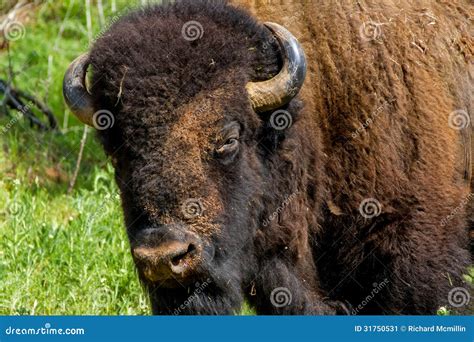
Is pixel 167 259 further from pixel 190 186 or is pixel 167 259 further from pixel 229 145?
pixel 229 145

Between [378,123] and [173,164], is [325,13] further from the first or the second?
[173,164]

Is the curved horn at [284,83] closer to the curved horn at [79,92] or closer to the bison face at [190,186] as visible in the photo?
the bison face at [190,186]

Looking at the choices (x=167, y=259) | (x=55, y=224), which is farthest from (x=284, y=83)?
(x=55, y=224)

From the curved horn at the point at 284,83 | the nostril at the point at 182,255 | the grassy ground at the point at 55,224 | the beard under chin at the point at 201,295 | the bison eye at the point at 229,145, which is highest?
the curved horn at the point at 284,83

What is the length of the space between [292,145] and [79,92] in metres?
1.49

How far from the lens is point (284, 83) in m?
6.14

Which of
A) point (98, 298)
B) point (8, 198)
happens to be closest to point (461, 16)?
point (98, 298)

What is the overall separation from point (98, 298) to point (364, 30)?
3060mm

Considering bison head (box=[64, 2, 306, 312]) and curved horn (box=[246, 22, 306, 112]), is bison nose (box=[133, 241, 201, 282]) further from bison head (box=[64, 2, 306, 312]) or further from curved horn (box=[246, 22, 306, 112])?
curved horn (box=[246, 22, 306, 112])

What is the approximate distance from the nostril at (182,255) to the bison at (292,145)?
0.06 ft

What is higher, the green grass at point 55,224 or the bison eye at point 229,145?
the bison eye at point 229,145

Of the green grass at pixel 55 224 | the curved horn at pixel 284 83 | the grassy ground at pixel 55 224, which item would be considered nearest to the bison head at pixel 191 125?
the curved horn at pixel 284 83

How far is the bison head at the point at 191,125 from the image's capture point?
566cm

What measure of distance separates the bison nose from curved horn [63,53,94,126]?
116 centimetres
